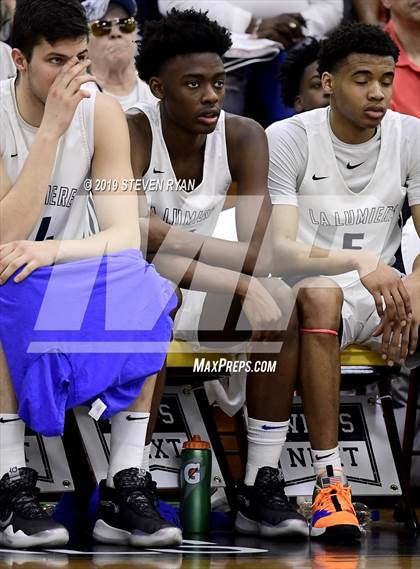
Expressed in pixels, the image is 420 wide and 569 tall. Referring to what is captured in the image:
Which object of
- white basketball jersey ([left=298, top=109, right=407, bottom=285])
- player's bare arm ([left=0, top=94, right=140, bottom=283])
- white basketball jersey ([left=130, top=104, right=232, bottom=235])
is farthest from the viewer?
white basketball jersey ([left=298, top=109, right=407, bottom=285])

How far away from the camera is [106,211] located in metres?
4.68

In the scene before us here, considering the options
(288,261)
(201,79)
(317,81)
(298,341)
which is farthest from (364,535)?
(317,81)

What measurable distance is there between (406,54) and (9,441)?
3.86 meters

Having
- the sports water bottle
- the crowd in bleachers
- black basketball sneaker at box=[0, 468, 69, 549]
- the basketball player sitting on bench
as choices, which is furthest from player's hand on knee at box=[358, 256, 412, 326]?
the crowd in bleachers

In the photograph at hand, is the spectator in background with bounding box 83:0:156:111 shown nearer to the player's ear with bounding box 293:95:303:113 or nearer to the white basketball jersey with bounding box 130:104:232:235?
the player's ear with bounding box 293:95:303:113

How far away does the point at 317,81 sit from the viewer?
6664 millimetres

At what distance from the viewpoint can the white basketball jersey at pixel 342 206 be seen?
17.8ft

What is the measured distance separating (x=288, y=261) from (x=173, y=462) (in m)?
0.94

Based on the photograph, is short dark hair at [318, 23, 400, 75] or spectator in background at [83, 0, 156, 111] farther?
spectator in background at [83, 0, 156, 111]

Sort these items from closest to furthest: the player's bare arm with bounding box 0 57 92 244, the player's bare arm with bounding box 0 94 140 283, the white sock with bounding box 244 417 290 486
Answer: the player's bare arm with bounding box 0 94 140 283 < the player's bare arm with bounding box 0 57 92 244 < the white sock with bounding box 244 417 290 486

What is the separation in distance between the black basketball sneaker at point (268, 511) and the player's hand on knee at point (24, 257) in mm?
1174

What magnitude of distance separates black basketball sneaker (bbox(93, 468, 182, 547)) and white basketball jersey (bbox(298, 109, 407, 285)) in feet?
4.90

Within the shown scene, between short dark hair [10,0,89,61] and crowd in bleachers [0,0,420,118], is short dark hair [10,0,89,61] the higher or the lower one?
the lower one

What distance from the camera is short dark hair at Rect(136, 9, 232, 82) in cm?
517
